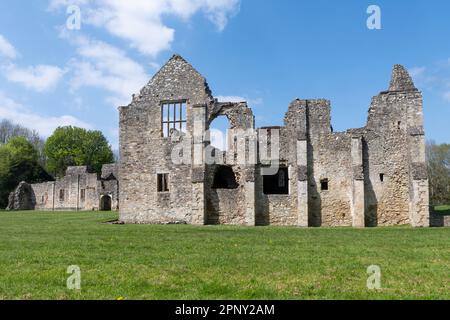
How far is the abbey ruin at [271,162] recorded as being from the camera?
68.6ft

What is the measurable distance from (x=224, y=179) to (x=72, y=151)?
49260mm

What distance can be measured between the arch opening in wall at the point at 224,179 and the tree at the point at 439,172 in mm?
24655

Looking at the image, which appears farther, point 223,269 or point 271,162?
point 271,162

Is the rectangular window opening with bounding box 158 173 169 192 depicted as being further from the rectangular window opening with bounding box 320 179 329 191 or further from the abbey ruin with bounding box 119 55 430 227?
the rectangular window opening with bounding box 320 179 329 191

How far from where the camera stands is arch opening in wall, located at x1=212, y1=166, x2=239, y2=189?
2334 centimetres

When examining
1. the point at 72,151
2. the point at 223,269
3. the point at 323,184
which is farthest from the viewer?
the point at 72,151

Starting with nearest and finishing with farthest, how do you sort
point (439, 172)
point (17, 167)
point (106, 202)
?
point (439, 172) < point (106, 202) < point (17, 167)

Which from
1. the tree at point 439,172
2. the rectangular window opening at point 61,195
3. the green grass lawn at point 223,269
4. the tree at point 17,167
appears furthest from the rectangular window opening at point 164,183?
the tree at point 17,167

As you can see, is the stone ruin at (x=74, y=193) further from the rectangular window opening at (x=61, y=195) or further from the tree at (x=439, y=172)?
the tree at (x=439, y=172)

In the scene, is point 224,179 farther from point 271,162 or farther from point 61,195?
point 61,195

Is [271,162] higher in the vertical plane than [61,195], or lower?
higher

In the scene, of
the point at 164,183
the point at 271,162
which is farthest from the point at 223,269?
the point at 164,183

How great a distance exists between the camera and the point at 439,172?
4391 centimetres
